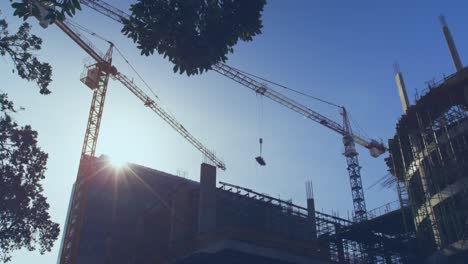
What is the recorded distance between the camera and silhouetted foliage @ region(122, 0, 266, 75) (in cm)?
1206

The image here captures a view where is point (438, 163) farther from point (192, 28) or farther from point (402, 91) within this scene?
point (192, 28)

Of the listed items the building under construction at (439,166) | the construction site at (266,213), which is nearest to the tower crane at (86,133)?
the construction site at (266,213)

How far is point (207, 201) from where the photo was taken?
4803 centimetres

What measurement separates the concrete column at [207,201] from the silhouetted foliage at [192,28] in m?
35.7

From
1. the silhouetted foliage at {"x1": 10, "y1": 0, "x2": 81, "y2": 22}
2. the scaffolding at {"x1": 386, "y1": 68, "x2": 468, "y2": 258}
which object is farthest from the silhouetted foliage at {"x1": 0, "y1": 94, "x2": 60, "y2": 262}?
the scaffolding at {"x1": 386, "y1": 68, "x2": 468, "y2": 258}

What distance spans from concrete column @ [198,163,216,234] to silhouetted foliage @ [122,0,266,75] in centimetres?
3569

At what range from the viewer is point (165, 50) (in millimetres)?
12375

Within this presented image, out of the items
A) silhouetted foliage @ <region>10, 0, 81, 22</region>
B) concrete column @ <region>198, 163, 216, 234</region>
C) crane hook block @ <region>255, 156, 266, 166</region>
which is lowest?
silhouetted foliage @ <region>10, 0, 81, 22</region>

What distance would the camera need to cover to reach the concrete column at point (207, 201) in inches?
1854

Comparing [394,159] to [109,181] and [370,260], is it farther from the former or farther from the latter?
[109,181]

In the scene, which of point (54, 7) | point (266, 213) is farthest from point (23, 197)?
point (266, 213)

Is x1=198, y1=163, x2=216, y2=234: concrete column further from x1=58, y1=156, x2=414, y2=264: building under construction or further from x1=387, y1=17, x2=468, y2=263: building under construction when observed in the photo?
x1=387, y1=17, x2=468, y2=263: building under construction

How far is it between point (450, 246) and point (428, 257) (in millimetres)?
5679

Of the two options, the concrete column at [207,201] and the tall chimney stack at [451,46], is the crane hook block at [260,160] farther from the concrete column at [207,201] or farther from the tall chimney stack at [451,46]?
the tall chimney stack at [451,46]
